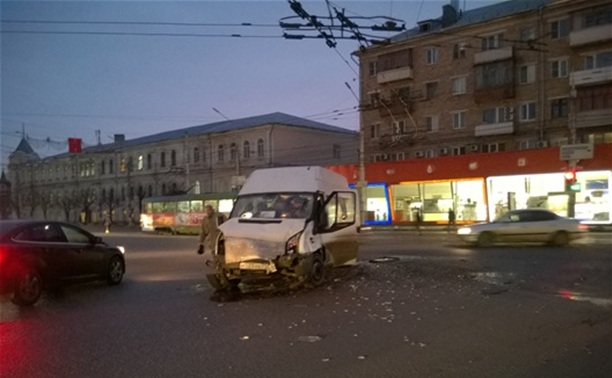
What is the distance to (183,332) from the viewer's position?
7.69 meters

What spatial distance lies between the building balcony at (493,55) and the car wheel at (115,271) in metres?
35.6

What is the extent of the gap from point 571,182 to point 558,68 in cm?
1222

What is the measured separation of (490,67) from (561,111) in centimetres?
613

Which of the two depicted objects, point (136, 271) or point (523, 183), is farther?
point (523, 183)

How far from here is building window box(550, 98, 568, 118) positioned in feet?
129

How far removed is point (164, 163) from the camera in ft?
224

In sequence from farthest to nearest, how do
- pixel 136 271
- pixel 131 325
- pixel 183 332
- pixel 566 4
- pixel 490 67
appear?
pixel 490 67 < pixel 566 4 < pixel 136 271 < pixel 131 325 < pixel 183 332

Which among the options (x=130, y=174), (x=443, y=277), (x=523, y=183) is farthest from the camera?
(x=130, y=174)

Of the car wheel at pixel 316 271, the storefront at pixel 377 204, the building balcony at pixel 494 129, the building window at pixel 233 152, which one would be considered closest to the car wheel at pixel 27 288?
the car wheel at pixel 316 271

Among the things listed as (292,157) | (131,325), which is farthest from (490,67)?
(131,325)

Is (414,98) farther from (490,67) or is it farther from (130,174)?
(130,174)

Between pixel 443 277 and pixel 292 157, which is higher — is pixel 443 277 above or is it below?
below

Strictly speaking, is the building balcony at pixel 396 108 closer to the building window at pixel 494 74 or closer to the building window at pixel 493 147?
the building window at pixel 494 74

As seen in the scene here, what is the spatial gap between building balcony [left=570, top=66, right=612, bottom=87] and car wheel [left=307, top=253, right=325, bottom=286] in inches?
1245
